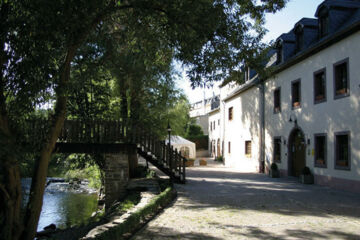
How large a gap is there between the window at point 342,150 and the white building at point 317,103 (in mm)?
36

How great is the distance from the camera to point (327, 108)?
13.9 meters

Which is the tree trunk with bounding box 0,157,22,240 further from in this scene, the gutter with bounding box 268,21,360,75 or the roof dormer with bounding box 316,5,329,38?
the roof dormer with bounding box 316,5,329,38

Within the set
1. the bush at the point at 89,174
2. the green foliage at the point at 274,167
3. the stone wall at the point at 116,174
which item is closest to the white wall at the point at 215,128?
the green foliage at the point at 274,167

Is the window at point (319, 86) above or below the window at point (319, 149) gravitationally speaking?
above

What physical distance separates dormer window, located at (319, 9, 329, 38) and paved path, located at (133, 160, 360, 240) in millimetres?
7226

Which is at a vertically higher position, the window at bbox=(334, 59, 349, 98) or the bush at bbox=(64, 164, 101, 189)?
the window at bbox=(334, 59, 349, 98)

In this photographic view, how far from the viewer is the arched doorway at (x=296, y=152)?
16.3m

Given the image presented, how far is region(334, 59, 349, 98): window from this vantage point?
42.6 feet

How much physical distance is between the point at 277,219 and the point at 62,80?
5.20 meters

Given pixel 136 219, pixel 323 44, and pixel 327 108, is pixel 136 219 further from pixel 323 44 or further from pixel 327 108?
pixel 323 44

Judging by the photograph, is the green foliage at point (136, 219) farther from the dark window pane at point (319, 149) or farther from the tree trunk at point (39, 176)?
the dark window pane at point (319, 149)

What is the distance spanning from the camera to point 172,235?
19.9ft

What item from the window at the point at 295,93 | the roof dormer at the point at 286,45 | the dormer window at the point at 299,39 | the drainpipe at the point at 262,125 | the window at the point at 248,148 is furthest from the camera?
the window at the point at 248,148

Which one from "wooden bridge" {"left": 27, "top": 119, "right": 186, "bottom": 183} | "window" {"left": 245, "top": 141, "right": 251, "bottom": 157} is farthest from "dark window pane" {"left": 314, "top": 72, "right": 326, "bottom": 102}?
"window" {"left": 245, "top": 141, "right": 251, "bottom": 157}
